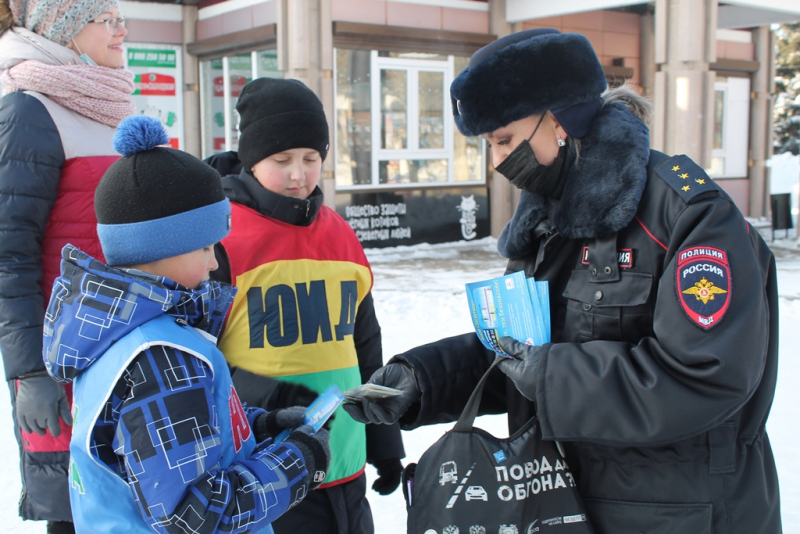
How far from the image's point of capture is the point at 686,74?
368 inches

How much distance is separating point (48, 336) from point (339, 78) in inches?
389

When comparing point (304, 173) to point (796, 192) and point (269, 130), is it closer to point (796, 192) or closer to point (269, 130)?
point (269, 130)

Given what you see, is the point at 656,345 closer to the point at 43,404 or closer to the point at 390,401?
the point at 390,401

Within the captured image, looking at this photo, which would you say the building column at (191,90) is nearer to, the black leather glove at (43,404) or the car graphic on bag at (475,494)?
the black leather glove at (43,404)

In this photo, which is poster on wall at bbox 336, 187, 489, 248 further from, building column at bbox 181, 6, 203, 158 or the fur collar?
the fur collar

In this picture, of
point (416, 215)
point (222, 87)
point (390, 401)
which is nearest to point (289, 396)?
point (390, 401)

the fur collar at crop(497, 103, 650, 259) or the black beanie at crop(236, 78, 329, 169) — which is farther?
the black beanie at crop(236, 78, 329, 169)

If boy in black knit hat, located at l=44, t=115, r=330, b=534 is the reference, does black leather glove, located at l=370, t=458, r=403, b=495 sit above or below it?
below

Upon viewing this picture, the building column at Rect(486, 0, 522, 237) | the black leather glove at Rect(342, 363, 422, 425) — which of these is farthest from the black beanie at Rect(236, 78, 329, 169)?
the building column at Rect(486, 0, 522, 237)

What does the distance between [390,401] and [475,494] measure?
0.39 meters

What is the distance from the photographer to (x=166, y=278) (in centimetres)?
142

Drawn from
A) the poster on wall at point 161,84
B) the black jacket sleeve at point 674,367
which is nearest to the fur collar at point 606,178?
the black jacket sleeve at point 674,367

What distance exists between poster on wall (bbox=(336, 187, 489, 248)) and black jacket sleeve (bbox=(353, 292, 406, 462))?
8296mm

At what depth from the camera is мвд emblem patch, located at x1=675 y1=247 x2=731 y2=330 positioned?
126cm
